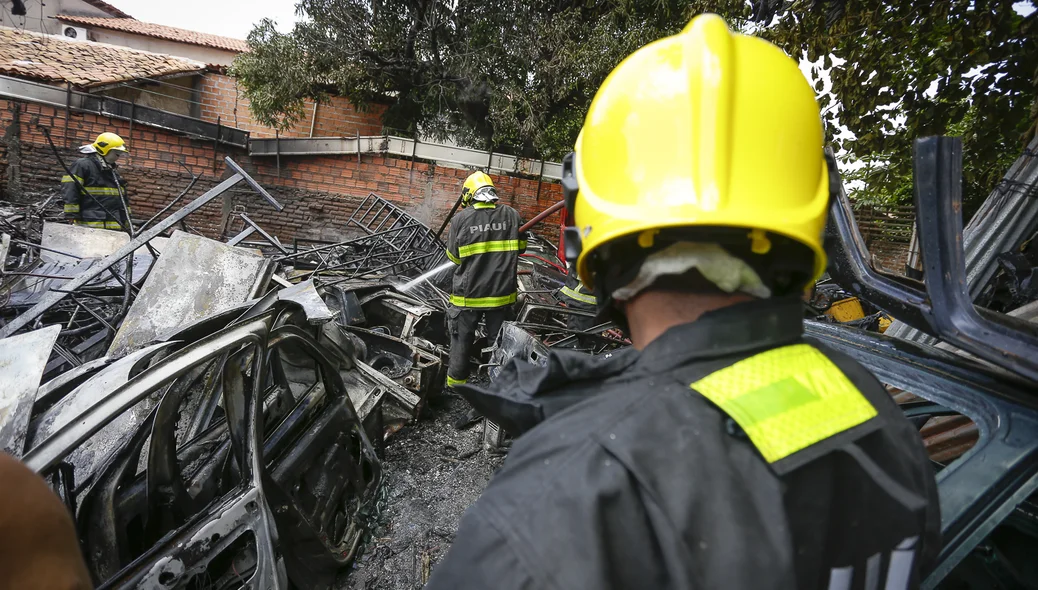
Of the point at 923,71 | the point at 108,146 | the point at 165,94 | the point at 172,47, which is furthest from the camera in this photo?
the point at 172,47

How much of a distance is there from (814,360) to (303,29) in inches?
478

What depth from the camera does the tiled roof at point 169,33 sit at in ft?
55.2

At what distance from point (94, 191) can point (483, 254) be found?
5296 mm

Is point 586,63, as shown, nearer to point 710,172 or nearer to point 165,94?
point 710,172

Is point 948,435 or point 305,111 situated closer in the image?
point 948,435

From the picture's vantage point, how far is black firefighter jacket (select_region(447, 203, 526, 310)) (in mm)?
4633

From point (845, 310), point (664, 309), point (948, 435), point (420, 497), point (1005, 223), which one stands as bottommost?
point (420, 497)

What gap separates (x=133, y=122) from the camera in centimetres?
1003

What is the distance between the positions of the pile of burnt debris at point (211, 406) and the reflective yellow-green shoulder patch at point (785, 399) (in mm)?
1761

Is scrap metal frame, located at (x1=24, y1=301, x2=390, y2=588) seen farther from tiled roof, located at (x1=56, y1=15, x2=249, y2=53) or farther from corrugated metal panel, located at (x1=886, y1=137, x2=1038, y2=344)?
tiled roof, located at (x1=56, y1=15, x2=249, y2=53)

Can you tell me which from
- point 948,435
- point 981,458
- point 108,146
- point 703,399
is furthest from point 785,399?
point 108,146

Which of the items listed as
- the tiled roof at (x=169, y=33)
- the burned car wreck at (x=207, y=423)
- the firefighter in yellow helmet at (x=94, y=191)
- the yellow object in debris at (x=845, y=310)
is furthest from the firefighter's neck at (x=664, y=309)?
the tiled roof at (x=169, y=33)

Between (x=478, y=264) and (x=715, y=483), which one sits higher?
(x=715, y=483)

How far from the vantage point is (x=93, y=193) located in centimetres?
622
